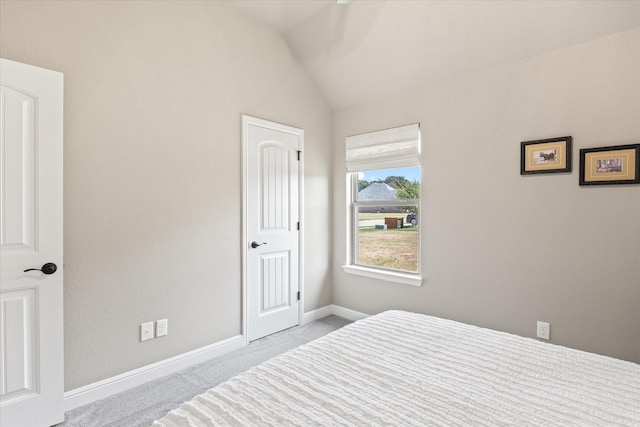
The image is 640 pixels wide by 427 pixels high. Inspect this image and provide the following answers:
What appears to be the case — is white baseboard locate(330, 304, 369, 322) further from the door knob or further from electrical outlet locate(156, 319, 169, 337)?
the door knob

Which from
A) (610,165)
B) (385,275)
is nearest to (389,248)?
(385,275)

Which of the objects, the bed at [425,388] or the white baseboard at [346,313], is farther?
the white baseboard at [346,313]

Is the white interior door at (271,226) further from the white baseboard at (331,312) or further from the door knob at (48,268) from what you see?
the door knob at (48,268)

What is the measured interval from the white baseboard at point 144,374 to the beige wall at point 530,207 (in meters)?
1.69

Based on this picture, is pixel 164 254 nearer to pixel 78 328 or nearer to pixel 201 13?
pixel 78 328

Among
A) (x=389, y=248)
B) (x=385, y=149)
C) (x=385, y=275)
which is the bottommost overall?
(x=385, y=275)

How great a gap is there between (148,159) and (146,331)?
1242 mm

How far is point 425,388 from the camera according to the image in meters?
1.16

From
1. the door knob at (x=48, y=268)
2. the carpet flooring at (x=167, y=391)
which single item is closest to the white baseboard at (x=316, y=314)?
the carpet flooring at (x=167, y=391)

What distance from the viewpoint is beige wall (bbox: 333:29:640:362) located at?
2.17m

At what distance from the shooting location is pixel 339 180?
12.6 ft

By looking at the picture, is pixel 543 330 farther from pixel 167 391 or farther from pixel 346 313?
pixel 167 391

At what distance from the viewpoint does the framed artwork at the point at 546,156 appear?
7.69ft

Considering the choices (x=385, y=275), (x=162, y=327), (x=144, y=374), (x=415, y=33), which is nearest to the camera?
(x=144, y=374)
